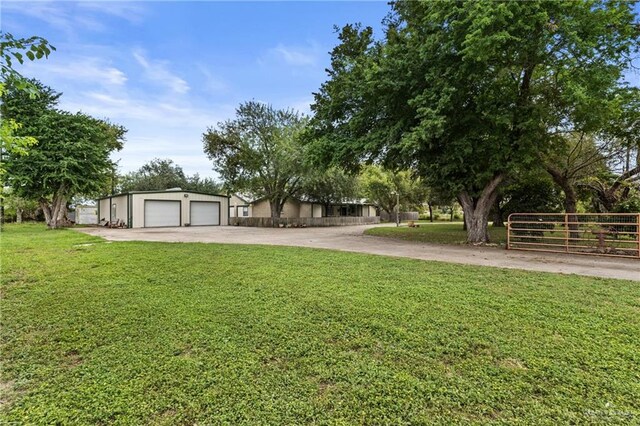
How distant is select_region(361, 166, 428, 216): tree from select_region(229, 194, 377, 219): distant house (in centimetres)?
231

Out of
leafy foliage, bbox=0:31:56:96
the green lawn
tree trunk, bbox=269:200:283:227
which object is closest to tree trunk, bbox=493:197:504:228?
tree trunk, bbox=269:200:283:227

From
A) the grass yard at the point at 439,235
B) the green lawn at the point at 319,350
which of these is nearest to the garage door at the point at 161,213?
the grass yard at the point at 439,235

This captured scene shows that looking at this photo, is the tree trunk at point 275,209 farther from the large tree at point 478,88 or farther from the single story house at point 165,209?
the large tree at point 478,88

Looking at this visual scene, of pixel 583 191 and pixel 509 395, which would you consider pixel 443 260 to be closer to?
pixel 509 395

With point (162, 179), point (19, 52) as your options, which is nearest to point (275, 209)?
point (162, 179)

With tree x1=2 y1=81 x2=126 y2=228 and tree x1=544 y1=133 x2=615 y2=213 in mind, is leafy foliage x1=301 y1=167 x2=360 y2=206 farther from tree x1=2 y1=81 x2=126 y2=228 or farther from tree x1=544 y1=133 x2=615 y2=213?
tree x1=544 y1=133 x2=615 y2=213

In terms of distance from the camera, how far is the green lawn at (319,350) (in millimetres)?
2057

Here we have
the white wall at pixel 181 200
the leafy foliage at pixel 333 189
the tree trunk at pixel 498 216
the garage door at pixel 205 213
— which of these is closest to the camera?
the tree trunk at pixel 498 216

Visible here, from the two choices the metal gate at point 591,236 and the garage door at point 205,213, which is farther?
the garage door at point 205,213

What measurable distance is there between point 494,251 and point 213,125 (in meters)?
21.8

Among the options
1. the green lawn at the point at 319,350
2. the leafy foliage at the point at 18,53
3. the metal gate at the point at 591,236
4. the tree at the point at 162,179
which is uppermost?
the tree at the point at 162,179

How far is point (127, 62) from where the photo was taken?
32.4 ft

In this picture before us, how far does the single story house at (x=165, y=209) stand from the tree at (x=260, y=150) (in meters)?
2.56

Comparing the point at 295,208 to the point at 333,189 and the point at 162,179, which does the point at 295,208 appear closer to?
the point at 333,189
